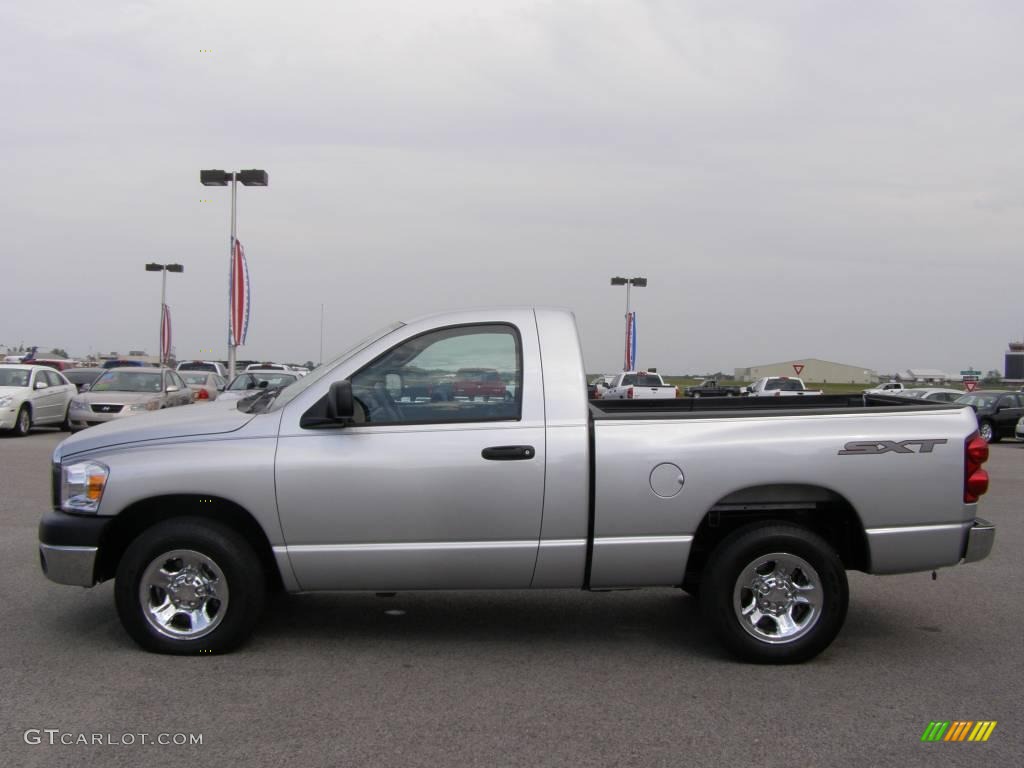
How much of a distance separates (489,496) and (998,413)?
24535 mm

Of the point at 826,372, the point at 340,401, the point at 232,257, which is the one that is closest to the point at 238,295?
the point at 232,257

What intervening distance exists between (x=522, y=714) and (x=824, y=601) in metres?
1.82

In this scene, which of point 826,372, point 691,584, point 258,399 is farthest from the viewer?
point 826,372

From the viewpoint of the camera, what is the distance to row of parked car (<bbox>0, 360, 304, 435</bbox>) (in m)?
18.7

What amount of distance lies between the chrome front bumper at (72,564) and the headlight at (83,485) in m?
0.21

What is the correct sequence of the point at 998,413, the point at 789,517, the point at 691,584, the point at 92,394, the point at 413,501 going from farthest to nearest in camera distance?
1. the point at 998,413
2. the point at 92,394
3. the point at 691,584
4. the point at 789,517
5. the point at 413,501

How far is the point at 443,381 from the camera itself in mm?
5070

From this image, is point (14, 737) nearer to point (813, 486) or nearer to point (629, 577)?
point (629, 577)

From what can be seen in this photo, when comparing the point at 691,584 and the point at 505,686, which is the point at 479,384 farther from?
the point at 691,584

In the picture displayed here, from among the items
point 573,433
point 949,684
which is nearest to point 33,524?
point 573,433

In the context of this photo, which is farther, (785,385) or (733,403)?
(785,385)

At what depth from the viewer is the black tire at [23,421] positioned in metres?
19.4

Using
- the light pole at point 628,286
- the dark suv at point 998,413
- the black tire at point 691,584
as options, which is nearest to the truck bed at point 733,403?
the black tire at point 691,584

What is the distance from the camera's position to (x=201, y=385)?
Answer: 987 inches
